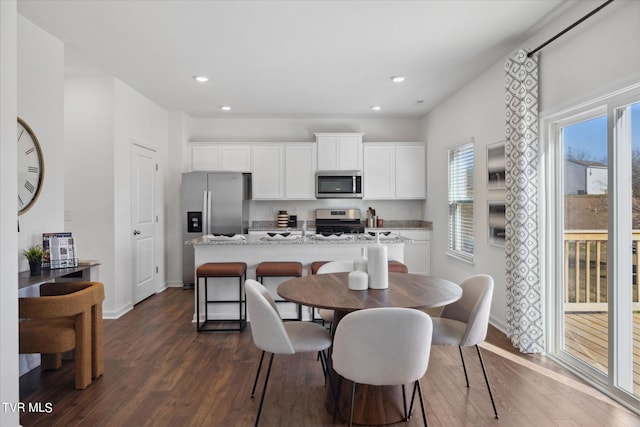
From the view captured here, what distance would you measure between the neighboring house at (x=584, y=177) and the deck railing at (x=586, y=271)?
0.31 meters

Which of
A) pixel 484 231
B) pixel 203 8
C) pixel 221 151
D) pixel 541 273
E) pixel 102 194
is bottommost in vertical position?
pixel 541 273

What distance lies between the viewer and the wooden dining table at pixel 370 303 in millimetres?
2068

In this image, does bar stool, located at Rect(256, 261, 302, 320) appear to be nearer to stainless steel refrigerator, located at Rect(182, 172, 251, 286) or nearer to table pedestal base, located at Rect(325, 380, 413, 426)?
table pedestal base, located at Rect(325, 380, 413, 426)

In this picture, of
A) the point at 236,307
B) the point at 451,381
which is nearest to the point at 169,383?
the point at 236,307

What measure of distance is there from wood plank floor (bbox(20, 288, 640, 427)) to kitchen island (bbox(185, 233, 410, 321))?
2.15ft

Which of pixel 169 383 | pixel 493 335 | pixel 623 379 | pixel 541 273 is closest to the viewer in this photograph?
pixel 623 379

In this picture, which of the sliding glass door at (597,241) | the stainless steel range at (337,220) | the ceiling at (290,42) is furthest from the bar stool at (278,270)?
the stainless steel range at (337,220)

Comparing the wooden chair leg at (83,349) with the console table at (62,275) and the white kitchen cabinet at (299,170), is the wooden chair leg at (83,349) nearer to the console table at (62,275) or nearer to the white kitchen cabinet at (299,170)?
the console table at (62,275)

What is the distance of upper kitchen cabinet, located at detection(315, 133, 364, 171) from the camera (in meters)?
6.28

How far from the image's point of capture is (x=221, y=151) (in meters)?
6.25

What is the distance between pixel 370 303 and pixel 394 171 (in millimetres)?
4541


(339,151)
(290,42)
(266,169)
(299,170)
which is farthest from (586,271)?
(266,169)

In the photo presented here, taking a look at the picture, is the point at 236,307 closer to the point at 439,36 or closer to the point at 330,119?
the point at 439,36

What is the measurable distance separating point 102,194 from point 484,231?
4271mm
